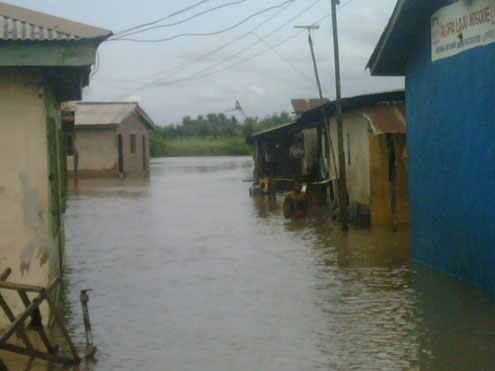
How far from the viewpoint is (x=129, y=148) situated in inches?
2062

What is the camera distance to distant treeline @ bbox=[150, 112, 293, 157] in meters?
104

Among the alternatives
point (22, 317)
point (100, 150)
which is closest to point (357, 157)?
point (22, 317)

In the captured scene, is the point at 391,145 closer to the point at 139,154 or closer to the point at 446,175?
the point at 446,175

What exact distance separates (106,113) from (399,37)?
38544mm

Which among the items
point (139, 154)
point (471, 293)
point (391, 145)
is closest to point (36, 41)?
point (471, 293)

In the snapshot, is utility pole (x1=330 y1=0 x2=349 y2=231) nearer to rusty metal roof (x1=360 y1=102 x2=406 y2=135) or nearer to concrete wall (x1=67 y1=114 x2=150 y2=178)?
rusty metal roof (x1=360 y1=102 x2=406 y2=135)

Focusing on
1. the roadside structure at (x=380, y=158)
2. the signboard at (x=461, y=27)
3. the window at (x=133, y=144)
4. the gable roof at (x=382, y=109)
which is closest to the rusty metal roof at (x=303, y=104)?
the window at (x=133, y=144)

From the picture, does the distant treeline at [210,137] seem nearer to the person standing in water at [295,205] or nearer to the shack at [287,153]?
the shack at [287,153]

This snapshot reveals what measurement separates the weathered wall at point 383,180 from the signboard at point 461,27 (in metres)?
7.34

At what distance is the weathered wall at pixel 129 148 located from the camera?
169 ft

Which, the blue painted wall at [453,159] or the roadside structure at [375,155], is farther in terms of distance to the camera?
the roadside structure at [375,155]

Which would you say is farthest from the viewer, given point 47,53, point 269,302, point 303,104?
point 303,104

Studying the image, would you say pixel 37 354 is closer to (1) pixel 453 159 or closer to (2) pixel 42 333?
(2) pixel 42 333

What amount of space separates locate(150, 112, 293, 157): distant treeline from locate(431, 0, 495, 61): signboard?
250 feet
